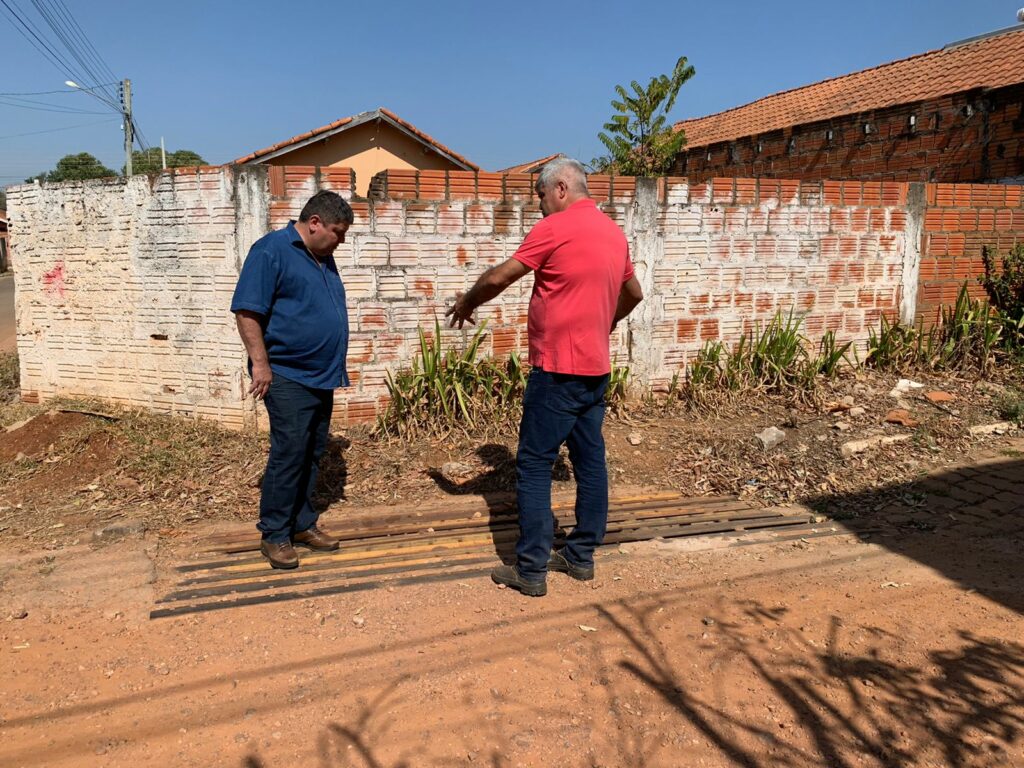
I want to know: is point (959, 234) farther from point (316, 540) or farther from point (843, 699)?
point (316, 540)

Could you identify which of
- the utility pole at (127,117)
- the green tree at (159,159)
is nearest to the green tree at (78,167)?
the green tree at (159,159)

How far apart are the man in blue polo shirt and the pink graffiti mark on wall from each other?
9.72 feet

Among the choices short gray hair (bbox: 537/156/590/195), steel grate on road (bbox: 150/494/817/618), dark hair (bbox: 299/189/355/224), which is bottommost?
steel grate on road (bbox: 150/494/817/618)

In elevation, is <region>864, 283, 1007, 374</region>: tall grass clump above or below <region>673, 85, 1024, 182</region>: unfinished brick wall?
below

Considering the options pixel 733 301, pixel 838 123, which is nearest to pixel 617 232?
pixel 733 301

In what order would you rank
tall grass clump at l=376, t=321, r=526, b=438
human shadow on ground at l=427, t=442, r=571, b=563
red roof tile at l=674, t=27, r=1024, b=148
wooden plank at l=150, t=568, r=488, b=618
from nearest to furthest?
wooden plank at l=150, t=568, r=488, b=618, human shadow on ground at l=427, t=442, r=571, b=563, tall grass clump at l=376, t=321, r=526, b=438, red roof tile at l=674, t=27, r=1024, b=148

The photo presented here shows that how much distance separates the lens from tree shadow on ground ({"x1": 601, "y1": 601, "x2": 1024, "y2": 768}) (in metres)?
2.10

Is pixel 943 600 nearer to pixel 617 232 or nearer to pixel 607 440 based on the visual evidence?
pixel 617 232

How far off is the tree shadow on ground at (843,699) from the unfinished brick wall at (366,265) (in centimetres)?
291

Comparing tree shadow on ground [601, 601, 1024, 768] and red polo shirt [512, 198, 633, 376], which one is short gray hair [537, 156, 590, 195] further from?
tree shadow on ground [601, 601, 1024, 768]

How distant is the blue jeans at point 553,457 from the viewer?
300 centimetres

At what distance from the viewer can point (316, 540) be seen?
3.46 m

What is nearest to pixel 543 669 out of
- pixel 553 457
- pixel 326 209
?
pixel 553 457

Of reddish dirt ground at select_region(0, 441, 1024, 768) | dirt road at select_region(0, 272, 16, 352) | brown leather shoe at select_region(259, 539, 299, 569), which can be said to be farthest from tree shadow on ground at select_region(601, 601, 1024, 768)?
dirt road at select_region(0, 272, 16, 352)
